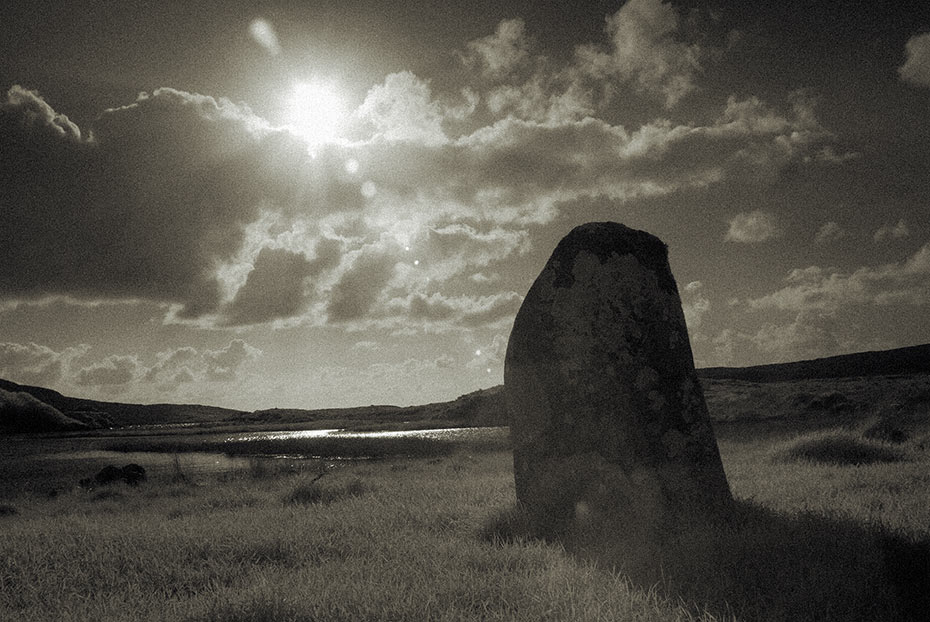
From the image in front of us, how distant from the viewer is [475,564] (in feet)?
14.1

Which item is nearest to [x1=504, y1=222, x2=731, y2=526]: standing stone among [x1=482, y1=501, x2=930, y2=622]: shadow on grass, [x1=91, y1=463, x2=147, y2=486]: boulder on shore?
[x1=482, y1=501, x2=930, y2=622]: shadow on grass

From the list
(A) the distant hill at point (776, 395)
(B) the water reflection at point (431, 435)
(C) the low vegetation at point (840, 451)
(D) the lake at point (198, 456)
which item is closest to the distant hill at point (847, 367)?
(A) the distant hill at point (776, 395)

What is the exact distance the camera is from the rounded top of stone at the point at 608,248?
678 centimetres

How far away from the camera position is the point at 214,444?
117ft

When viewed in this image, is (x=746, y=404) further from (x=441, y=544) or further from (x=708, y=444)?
(x=441, y=544)

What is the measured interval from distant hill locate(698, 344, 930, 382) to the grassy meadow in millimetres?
50069

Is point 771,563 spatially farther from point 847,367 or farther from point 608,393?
point 847,367

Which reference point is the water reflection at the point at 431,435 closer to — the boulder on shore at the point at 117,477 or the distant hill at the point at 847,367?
the boulder on shore at the point at 117,477

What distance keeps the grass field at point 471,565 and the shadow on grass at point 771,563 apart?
2 centimetres

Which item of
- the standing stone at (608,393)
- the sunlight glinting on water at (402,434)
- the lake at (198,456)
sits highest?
the standing stone at (608,393)

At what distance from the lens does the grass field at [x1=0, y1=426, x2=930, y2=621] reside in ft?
11.3

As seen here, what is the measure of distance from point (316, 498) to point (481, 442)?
2057cm

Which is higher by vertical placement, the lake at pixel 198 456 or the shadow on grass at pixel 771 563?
the shadow on grass at pixel 771 563

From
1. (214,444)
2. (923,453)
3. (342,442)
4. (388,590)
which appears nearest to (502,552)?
(388,590)
